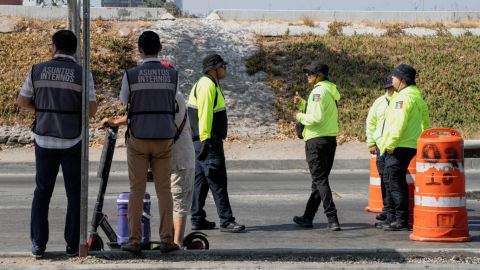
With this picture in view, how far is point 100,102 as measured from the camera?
22.5 meters

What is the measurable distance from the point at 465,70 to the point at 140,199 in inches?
768

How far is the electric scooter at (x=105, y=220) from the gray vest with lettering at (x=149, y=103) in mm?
260

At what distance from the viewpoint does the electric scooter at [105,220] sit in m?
7.59

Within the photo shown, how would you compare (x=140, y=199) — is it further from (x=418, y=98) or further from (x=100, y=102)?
(x=100, y=102)

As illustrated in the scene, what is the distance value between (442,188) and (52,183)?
3.88 metres

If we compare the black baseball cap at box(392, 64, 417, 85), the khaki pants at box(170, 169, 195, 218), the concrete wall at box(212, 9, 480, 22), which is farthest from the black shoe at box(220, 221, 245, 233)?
the concrete wall at box(212, 9, 480, 22)

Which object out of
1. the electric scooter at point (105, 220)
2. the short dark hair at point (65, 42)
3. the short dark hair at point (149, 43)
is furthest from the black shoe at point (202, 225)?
the short dark hair at point (65, 42)

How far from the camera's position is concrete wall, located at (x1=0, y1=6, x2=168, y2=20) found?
28250mm

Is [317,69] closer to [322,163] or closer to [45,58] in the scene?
[322,163]

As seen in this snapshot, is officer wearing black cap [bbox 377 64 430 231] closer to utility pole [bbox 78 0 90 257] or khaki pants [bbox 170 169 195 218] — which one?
khaki pants [bbox 170 169 195 218]

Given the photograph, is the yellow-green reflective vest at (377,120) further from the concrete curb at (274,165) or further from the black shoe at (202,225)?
the concrete curb at (274,165)

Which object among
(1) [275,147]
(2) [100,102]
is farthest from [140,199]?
(2) [100,102]

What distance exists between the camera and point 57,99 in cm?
746

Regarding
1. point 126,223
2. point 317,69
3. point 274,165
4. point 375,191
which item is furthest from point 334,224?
point 274,165
